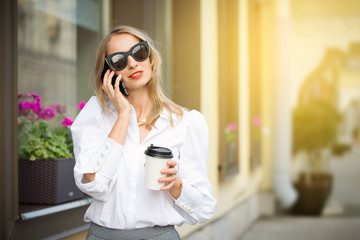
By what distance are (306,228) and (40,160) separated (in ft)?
18.8

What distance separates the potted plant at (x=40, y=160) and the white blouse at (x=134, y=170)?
0.87m

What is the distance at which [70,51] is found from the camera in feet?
10.9

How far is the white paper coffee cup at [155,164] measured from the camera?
1.60 metres

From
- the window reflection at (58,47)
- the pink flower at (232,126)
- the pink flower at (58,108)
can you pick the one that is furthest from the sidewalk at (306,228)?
the pink flower at (58,108)

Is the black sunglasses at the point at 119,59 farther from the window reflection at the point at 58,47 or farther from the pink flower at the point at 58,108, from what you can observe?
the pink flower at the point at 58,108

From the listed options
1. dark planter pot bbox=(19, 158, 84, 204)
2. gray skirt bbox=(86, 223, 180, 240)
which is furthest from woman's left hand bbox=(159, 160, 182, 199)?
dark planter pot bbox=(19, 158, 84, 204)

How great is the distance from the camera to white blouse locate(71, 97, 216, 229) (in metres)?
1.69

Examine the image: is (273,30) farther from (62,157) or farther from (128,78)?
(128,78)

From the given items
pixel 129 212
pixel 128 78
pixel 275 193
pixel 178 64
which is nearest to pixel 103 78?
pixel 128 78

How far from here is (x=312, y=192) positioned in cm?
1124

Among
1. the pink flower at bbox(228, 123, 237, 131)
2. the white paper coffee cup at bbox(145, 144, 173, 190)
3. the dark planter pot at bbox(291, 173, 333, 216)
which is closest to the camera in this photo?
the white paper coffee cup at bbox(145, 144, 173, 190)

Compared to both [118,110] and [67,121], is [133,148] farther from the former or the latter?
[67,121]

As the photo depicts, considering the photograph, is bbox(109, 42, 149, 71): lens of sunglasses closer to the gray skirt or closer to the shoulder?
the shoulder

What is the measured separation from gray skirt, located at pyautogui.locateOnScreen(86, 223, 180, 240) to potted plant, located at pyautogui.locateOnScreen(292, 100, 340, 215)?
9.32 meters
